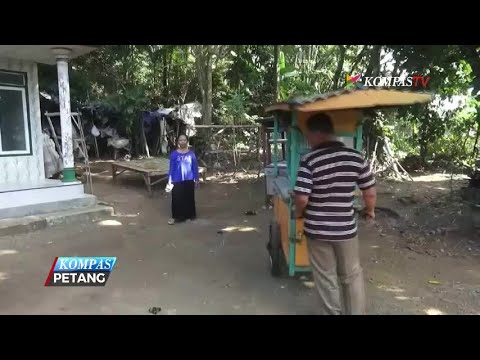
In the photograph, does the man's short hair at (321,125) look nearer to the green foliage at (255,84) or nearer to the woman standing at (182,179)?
the woman standing at (182,179)

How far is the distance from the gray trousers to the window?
7170 mm

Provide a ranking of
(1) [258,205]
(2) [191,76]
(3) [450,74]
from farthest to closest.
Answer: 1. (2) [191,76]
2. (1) [258,205]
3. (3) [450,74]

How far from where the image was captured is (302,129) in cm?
402

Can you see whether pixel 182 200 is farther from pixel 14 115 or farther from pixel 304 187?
pixel 304 187

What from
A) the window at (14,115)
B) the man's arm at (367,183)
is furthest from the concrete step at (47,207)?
the man's arm at (367,183)

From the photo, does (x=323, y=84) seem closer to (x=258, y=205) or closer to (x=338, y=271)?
(x=258, y=205)

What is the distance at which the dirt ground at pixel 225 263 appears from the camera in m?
4.00

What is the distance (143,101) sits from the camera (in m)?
14.8

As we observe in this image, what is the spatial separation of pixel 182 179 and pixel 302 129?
378 cm

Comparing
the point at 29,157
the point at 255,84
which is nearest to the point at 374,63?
the point at 255,84

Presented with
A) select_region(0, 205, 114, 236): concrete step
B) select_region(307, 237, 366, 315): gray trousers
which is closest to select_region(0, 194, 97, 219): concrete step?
select_region(0, 205, 114, 236): concrete step

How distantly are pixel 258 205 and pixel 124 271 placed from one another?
4409 mm

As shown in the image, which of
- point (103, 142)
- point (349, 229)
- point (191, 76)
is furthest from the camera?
point (191, 76)

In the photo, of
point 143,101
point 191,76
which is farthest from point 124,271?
point 191,76
